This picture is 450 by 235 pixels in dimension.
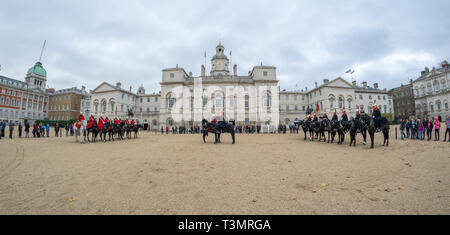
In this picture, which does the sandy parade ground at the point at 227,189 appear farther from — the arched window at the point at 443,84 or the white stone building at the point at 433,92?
the arched window at the point at 443,84

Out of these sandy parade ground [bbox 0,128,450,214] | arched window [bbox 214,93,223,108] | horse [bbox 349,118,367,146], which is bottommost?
sandy parade ground [bbox 0,128,450,214]

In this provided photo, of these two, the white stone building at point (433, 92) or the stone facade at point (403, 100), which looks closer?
the white stone building at point (433, 92)

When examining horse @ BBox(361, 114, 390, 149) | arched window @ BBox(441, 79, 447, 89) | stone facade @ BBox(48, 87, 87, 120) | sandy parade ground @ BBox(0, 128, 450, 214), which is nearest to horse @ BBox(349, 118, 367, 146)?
horse @ BBox(361, 114, 390, 149)

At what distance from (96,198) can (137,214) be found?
1176 millimetres

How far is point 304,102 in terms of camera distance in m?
48.4

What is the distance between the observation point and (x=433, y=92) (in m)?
42.2

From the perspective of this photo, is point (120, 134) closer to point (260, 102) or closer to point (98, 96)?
point (260, 102)

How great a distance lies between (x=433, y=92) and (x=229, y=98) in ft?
169

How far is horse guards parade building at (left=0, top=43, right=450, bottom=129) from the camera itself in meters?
38.5

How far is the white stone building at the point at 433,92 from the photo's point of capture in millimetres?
39594

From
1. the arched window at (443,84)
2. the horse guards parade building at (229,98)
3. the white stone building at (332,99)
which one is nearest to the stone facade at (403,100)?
the horse guards parade building at (229,98)

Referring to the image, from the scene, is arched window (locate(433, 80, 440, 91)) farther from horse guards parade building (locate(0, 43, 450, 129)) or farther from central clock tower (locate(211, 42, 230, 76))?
central clock tower (locate(211, 42, 230, 76))
